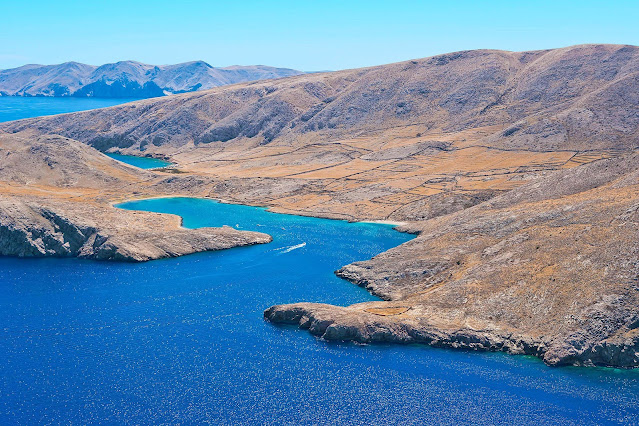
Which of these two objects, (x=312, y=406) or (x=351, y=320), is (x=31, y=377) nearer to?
(x=312, y=406)

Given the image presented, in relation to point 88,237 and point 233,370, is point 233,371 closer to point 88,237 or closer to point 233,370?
point 233,370

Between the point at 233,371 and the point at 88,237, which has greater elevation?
the point at 88,237

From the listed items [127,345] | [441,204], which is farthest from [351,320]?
[441,204]

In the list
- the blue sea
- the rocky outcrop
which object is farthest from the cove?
the rocky outcrop

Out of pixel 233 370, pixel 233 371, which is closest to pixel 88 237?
pixel 233 370

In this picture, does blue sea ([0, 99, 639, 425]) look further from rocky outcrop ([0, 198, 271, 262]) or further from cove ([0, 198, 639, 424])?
rocky outcrop ([0, 198, 271, 262])
